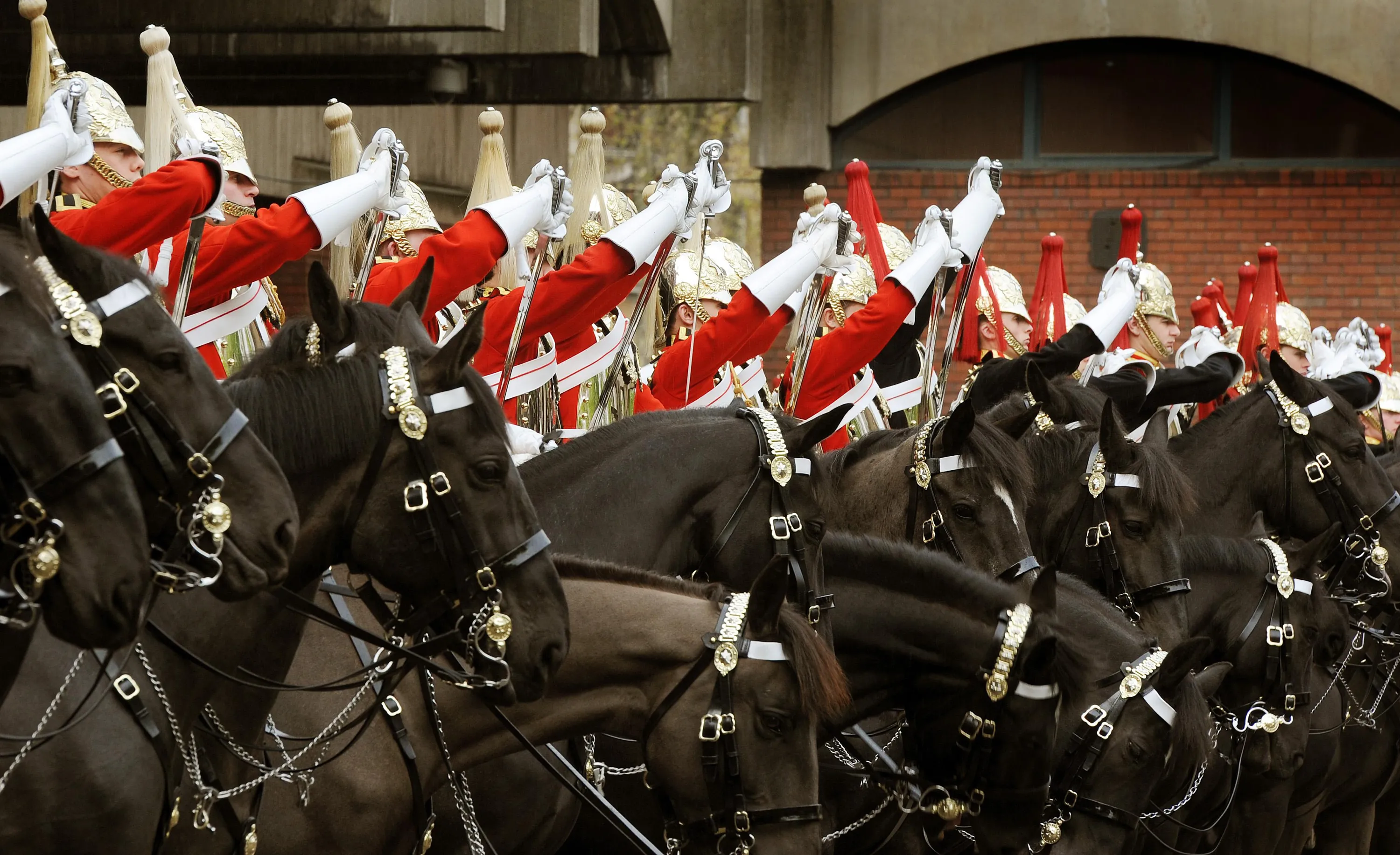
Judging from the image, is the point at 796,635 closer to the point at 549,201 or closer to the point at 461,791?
the point at 461,791

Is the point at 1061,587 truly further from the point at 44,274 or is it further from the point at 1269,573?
the point at 44,274

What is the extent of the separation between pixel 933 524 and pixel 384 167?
176cm

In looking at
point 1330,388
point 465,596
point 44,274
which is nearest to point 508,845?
point 465,596

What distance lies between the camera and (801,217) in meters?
7.75

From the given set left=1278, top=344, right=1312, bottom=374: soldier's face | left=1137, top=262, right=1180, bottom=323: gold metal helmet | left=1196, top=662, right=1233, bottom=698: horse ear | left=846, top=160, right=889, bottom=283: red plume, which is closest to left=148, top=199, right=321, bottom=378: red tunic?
left=1196, top=662, right=1233, bottom=698: horse ear

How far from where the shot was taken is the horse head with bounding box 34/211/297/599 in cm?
305

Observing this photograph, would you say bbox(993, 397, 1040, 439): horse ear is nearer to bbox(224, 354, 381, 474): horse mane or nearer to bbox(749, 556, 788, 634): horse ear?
bbox(749, 556, 788, 634): horse ear

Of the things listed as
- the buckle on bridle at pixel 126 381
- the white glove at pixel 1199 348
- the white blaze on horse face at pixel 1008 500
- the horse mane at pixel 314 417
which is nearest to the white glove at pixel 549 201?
the white blaze on horse face at pixel 1008 500

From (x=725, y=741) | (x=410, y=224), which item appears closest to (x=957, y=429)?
(x=725, y=741)

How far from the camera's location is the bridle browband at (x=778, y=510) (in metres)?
4.77

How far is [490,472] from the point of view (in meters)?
3.71

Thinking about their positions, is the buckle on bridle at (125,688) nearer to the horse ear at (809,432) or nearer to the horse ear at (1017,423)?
the horse ear at (809,432)

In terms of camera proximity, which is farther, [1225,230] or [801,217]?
[1225,230]

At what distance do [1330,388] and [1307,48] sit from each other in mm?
6334
